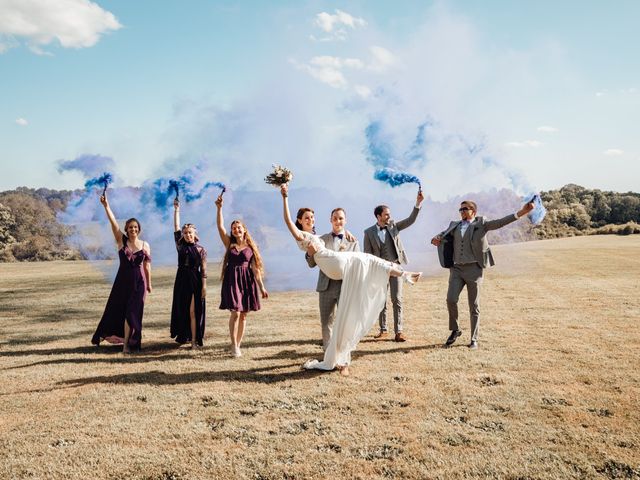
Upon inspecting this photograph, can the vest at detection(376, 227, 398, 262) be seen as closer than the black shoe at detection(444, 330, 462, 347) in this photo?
No

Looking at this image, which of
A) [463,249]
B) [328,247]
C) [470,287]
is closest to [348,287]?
[328,247]

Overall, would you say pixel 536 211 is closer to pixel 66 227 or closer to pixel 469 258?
pixel 469 258

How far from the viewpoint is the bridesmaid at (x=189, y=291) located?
8.83 m

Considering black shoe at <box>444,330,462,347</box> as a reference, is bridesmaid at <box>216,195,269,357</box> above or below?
above

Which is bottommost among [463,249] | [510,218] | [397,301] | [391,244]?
[397,301]

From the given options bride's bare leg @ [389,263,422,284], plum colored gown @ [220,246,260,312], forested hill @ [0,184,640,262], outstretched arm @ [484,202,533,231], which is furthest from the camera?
forested hill @ [0,184,640,262]

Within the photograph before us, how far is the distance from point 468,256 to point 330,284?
261 centimetres

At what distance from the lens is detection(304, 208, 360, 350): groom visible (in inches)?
280

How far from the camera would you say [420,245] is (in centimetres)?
2591

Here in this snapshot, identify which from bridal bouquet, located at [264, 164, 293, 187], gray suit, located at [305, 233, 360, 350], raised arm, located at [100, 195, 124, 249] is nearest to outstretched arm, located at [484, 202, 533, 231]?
gray suit, located at [305, 233, 360, 350]

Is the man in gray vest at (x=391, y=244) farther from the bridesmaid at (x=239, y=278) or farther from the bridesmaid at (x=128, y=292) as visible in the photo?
the bridesmaid at (x=128, y=292)

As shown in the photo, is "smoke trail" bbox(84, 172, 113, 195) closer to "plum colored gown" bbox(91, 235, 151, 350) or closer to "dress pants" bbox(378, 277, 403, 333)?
"plum colored gown" bbox(91, 235, 151, 350)

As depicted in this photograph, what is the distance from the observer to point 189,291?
8961 millimetres

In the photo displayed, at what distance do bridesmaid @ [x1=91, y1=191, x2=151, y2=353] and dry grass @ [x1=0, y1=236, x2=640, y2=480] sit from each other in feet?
1.16
